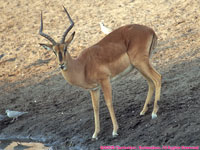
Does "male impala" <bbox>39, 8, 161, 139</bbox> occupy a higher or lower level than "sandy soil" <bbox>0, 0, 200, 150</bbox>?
higher

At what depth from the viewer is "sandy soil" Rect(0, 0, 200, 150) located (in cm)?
754

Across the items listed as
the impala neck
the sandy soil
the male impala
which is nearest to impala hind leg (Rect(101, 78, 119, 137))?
the male impala

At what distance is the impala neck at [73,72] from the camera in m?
7.37

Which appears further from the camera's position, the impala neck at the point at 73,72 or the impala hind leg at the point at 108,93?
the impala hind leg at the point at 108,93

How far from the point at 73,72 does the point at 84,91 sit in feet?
8.27

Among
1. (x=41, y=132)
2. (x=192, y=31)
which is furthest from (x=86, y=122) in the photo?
(x=192, y=31)

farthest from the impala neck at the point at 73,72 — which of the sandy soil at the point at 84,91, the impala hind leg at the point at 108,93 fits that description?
the sandy soil at the point at 84,91

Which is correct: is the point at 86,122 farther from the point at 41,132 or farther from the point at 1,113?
the point at 1,113

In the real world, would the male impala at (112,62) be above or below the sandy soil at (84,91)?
above

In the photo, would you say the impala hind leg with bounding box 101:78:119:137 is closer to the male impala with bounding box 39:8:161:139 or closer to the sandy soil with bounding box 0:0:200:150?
the male impala with bounding box 39:8:161:139

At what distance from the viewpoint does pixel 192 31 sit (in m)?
11.4

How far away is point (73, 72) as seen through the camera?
7414 mm

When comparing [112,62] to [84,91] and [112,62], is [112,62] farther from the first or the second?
[84,91]

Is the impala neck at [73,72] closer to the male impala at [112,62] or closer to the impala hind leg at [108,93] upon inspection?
the male impala at [112,62]
